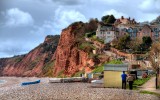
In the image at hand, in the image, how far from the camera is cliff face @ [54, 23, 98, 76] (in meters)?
109

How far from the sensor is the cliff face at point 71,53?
10931 cm

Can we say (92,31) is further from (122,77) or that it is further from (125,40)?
(122,77)

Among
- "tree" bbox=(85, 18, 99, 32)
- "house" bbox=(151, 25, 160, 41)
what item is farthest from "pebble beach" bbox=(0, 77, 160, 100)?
"tree" bbox=(85, 18, 99, 32)

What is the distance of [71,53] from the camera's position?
120438 mm

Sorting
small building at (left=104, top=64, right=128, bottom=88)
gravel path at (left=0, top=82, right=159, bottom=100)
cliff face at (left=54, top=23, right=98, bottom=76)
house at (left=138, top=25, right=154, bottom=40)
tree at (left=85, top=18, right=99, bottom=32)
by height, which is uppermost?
tree at (left=85, top=18, right=99, bottom=32)

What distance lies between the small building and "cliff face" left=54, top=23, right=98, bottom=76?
59669 mm

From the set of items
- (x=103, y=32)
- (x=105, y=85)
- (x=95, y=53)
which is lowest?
(x=105, y=85)

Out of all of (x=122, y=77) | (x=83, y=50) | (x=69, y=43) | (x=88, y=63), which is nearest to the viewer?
(x=122, y=77)

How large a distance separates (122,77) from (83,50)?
7205 cm

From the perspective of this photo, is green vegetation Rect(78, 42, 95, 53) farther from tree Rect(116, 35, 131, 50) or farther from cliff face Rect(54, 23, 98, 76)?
tree Rect(116, 35, 131, 50)

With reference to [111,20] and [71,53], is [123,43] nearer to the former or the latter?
[71,53]

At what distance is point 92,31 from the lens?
13375cm

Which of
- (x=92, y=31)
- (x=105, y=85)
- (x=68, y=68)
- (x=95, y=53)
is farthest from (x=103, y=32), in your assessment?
(x=105, y=85)

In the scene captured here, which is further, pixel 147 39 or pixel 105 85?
pixel 147 39
